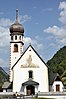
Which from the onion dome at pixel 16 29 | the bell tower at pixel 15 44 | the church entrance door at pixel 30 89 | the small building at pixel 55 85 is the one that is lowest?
the church entrance door at pixel 30 89

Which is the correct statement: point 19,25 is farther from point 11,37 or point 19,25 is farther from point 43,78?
point 43,78

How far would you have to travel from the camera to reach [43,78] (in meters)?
61.8

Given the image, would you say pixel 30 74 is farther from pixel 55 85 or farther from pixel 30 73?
pixel 55 85

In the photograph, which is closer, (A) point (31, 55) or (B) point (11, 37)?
(A) point (31, 55)

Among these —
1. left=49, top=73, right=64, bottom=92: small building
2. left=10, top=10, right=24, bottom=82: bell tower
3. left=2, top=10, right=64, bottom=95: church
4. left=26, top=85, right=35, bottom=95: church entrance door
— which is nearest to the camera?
left=26, top=85, right=35, bottom=95: church entrance door

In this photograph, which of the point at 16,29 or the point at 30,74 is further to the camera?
the point at 16,29

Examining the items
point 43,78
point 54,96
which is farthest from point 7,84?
point 54,96

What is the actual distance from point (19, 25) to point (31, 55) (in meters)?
13.2

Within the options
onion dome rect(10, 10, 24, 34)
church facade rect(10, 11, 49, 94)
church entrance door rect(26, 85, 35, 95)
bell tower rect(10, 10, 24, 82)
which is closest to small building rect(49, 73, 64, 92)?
church facade rect(10, 11, 49, 94)

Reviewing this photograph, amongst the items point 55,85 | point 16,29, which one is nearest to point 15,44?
point 16,29

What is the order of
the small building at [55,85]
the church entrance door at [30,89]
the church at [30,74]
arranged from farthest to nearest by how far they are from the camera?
the small building at [55,85], the church at [30,74], the church entrance door at [30,89]

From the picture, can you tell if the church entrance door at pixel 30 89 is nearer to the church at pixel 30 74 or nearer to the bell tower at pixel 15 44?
the church at pixel 30 74

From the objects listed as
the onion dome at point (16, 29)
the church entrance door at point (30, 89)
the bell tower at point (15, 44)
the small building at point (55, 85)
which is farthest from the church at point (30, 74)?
the onion dome at point (16, 29)

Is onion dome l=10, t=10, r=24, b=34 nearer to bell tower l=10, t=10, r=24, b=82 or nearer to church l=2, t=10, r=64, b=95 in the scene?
bell tower l=10, t=10, r=24, b=82
